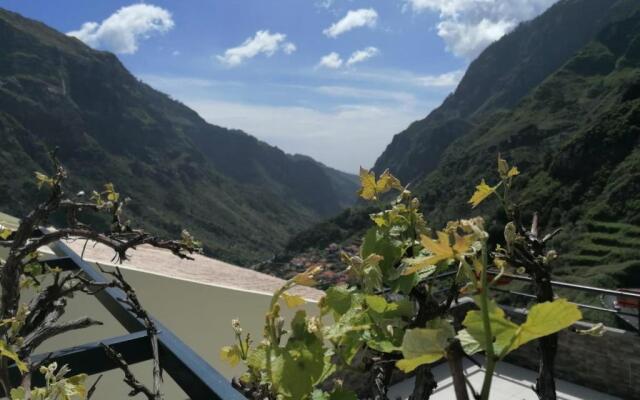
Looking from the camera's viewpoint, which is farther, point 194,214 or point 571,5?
point 571,5

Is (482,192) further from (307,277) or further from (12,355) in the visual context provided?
(12,355)

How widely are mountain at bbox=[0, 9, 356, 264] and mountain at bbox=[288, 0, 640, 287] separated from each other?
86.3 ft

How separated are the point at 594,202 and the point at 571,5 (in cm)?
9221

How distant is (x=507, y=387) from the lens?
13.6 feet

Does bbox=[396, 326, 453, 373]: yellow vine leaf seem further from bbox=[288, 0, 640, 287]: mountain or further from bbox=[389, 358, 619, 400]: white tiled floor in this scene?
bbox=[389, 358, 619, 400]: white tiled floor

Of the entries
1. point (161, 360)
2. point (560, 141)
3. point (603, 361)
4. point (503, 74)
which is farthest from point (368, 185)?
point (503, 74)

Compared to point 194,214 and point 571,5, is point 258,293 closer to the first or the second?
point 194,214

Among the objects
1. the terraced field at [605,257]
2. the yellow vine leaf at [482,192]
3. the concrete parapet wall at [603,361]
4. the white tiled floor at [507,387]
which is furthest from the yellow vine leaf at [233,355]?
the terraced field at [605,257]

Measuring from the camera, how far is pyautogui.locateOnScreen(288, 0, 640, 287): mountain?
43906mm

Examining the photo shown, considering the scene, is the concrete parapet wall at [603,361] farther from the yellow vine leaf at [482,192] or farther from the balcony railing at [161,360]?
the yellow vine leaf at [482,192]

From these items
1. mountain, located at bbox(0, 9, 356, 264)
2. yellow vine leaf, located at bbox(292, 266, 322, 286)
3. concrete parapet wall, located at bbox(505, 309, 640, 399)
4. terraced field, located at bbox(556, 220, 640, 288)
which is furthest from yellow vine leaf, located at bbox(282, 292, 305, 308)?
mountain, located at bbox(0, 9, 356, 264)

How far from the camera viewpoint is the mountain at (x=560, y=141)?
4391cm

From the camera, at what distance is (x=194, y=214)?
9350 cm

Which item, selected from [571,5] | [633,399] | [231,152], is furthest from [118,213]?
[231,152]
